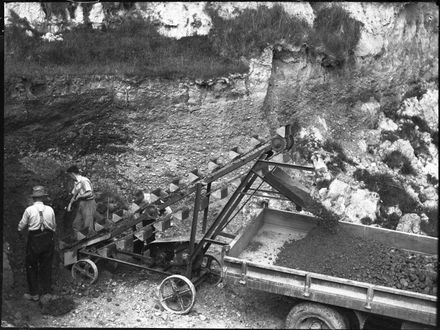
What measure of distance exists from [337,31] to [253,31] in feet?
8.53

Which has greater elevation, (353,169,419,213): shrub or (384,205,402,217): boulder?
(353,169,419,213): shrub

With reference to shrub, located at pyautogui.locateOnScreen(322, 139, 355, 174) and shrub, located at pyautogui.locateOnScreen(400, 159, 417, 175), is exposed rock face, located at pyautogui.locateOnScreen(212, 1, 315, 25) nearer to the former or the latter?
shrub, located at pyautogui.locateOnScreen(322, 139, 355, 174)

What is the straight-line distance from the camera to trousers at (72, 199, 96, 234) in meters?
9.80

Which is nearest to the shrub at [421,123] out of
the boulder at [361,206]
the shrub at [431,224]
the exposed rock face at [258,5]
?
the shrub at [431,224]

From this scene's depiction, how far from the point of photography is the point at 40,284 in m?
8.81

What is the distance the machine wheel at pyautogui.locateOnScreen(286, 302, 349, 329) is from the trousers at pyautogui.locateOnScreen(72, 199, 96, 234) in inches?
159

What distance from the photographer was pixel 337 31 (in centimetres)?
1425

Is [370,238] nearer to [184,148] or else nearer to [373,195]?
[373,195]

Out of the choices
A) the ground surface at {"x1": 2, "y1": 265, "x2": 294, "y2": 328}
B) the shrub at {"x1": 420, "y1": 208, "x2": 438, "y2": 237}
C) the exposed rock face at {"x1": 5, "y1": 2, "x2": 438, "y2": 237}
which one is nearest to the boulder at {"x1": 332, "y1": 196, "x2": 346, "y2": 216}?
the exposed rock face at {"x1": 5, "y1": 2, "x2": 438, "y2": 237}

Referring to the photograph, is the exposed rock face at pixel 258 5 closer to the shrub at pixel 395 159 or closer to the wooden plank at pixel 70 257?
the shrub at pixel 395 159

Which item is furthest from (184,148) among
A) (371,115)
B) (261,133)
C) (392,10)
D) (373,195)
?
(392,10)

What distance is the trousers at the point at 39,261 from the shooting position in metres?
8.41

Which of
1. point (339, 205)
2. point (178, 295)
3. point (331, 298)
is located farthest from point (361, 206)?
point (178, 295)

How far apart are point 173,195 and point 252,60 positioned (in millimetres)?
5317
